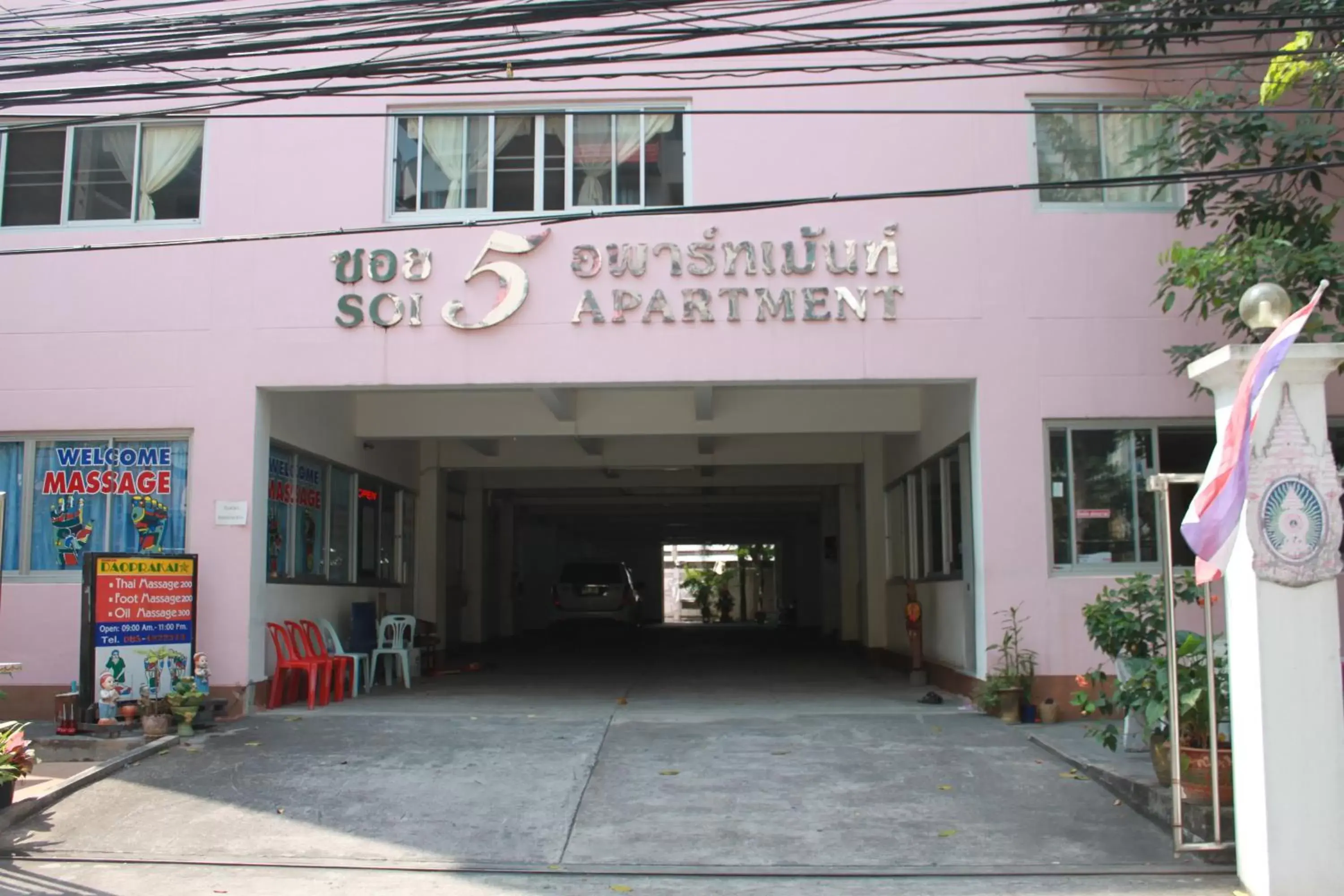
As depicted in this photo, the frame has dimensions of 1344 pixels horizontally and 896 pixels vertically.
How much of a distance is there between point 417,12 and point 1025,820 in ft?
22.8

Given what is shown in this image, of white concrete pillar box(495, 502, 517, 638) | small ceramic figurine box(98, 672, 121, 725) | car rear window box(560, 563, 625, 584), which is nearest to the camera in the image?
small ceramic figurine box(98, 672, 121, 725)

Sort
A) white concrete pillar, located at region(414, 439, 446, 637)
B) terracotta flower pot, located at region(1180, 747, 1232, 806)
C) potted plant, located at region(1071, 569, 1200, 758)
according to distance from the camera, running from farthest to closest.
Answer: white concrete pillar, located at region(414, 439, 446, 637), potted plant, located at region(1071, 569, 1200, 758), terracotta flower pot, located at region(1180, 747, 1232, 806)

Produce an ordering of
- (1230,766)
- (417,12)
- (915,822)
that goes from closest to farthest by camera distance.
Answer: (1230,766), (915,822), (417,12)

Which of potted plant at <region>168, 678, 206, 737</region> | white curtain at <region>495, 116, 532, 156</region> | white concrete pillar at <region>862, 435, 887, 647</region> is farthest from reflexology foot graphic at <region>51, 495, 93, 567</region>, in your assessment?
white concrete pillar at <region>862, 435, 887, 647</region>

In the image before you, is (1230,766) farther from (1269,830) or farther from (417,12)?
(417,12)

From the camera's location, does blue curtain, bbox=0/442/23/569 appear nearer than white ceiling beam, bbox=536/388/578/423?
Yes

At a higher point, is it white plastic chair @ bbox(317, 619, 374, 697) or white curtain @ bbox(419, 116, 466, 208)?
white curtain @ bbox(419, 116, 466, 208)

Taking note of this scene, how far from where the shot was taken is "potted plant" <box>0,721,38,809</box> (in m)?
6.66

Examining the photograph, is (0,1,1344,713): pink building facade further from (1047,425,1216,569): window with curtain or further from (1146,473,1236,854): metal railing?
(1146,473,1236,854): metal railing

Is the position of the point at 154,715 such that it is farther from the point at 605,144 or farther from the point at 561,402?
the point at 605,144

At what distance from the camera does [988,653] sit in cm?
946

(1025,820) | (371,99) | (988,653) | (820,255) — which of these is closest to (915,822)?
(1025,820)

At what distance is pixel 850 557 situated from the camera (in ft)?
Answer: 57.9

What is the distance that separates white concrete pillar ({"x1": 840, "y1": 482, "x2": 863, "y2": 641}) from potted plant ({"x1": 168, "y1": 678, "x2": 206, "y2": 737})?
404 inches
